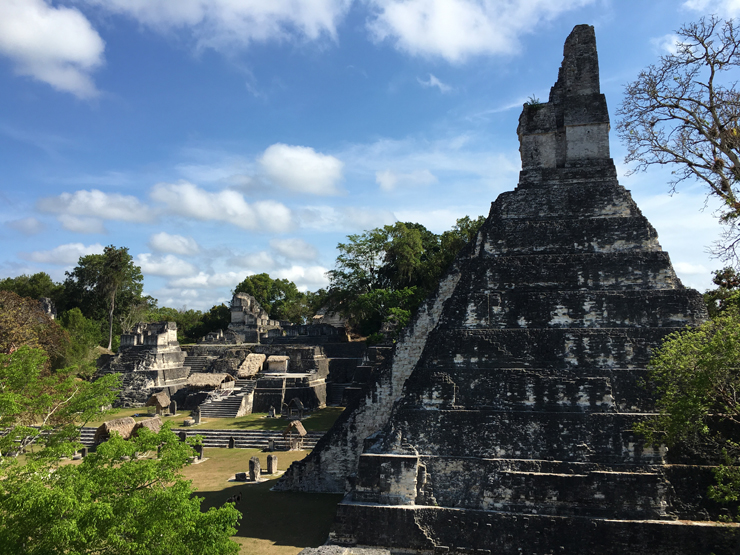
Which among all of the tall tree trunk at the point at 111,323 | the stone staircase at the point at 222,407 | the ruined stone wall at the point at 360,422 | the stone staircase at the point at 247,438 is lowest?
the stone staircase at the point at 247,438

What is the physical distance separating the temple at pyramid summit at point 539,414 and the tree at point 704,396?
52 centimetres

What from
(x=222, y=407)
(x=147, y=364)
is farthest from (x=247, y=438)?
(x=147, y=364)

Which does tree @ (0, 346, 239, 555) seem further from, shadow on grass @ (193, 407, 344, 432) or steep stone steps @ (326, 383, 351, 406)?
steep stone steps @ (326, 383, 351, 406)

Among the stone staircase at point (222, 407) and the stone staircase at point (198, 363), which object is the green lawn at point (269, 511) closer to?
the stone staircase at point (222, 407)

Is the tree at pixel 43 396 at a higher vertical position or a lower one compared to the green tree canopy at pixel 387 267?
lower

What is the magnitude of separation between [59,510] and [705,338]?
9.41 meters

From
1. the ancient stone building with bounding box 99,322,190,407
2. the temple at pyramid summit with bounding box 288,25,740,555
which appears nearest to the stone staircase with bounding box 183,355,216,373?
the ancient stone building with bounding box 99,322,190,407

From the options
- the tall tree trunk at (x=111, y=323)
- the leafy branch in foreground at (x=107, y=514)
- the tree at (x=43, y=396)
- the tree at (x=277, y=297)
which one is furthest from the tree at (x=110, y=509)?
the tree at (x=277, y=297)

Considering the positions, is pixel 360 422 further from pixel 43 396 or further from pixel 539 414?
pixel 43 396

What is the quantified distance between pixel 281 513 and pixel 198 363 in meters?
25.5

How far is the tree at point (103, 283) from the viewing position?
4362 cm

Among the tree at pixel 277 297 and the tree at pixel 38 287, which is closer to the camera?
the tree at pixel 38 287

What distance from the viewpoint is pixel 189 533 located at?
6246 millimetres

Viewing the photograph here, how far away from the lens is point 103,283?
1738 inches
